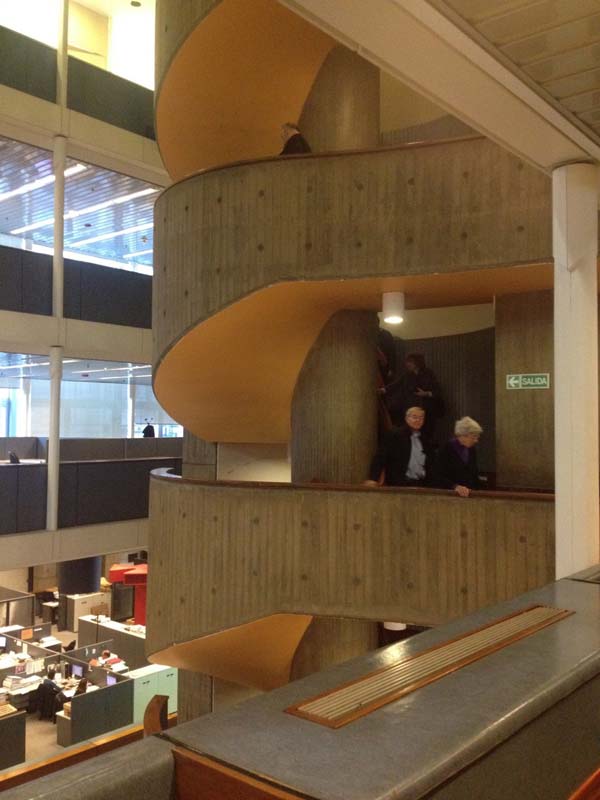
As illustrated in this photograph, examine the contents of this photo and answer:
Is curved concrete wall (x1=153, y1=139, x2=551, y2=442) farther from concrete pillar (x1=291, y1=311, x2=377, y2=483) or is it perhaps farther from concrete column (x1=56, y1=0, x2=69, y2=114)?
concrete column (x1=56, y1=0, x2=69, y2=114)

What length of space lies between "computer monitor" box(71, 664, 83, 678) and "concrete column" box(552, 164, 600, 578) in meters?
13.0

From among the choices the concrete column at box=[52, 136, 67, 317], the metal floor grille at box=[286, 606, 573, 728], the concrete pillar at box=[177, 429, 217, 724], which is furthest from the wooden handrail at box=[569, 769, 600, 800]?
the concrete column at box=[52, 136, 67, 317]

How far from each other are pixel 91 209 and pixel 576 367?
14.5 meters

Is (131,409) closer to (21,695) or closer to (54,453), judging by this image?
(54,453)

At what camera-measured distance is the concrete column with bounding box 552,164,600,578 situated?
4.11 meters

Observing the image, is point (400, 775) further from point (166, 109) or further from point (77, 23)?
point (77, 23)

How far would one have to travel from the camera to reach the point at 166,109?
9672mm

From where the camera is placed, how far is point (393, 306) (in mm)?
7605

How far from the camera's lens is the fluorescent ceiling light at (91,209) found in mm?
15750

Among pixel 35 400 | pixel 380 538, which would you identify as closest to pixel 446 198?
Answer: pixel 380 538

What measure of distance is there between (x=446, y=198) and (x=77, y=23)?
37.5ft

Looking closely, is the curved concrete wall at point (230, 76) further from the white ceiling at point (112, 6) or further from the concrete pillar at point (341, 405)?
the white ceiling at point (112, 6)

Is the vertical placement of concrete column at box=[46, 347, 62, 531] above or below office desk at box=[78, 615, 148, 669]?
above

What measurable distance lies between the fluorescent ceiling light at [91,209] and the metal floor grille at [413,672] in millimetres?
14177
